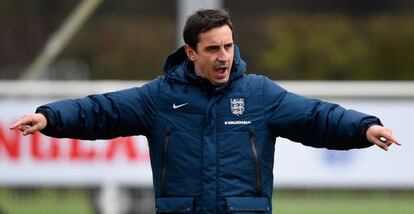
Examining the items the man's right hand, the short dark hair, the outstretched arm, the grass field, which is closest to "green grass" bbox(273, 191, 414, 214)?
the grass field

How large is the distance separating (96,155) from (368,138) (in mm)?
5083

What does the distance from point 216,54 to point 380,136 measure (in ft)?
2.69

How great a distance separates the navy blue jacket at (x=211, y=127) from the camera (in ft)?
20.2

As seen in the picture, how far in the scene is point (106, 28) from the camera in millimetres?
15531

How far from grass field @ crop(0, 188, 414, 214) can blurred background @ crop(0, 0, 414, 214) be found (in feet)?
0.04

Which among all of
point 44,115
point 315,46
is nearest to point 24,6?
point 315,46

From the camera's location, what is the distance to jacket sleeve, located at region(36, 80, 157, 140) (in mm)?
6289

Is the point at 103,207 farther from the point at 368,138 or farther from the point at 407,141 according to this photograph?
the point at 368,138

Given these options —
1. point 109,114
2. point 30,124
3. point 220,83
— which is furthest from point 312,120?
point 30,124

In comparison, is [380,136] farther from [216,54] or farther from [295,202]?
[295,202]

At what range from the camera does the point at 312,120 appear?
625 centimetres

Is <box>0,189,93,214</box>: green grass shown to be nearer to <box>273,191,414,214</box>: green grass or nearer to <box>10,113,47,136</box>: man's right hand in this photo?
<box>273,191,414,214</box>: green grass

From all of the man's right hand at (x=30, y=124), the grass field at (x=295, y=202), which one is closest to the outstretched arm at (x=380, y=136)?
the man's right hand at (x=30, y=124)

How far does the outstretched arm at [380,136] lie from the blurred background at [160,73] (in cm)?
454
